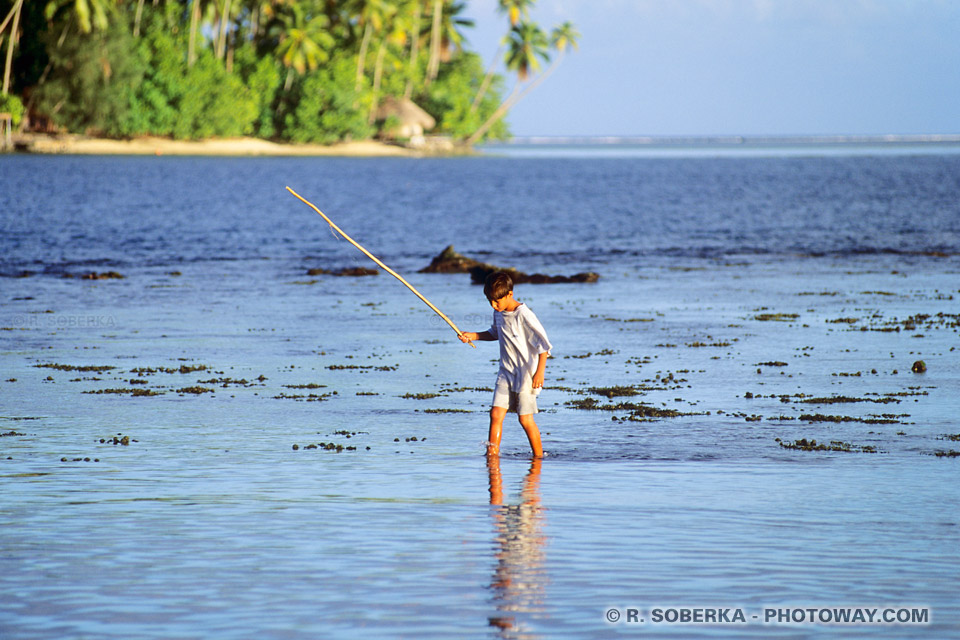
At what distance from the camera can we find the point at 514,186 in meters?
84.9

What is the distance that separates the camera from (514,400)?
394 inches

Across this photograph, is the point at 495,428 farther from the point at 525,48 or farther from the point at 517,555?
the point at 525,48

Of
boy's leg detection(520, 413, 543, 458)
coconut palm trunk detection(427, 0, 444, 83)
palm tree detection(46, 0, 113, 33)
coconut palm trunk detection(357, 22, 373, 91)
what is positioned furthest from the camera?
coconut palm trunk detection(427, 0, 444, 83)

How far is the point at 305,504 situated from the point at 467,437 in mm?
2805

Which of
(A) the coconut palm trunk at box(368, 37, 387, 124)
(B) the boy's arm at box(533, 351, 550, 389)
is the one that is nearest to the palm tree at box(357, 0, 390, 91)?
(A) the coconut palm trunk at box(368, 37, 387, 124)

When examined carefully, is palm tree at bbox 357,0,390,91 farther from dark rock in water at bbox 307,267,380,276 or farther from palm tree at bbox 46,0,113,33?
dark rock in water at bbox 307,267,380,276

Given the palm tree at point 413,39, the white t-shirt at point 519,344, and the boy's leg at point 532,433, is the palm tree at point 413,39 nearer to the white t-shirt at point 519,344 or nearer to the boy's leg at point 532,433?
the white t-shirt at point 519,344

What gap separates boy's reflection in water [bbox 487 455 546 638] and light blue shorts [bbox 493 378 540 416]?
66 centimetres

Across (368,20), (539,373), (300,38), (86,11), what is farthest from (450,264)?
(368,20)

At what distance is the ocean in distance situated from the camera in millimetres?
6297

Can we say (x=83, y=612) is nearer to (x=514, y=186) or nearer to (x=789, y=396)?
(x=789, y=396)

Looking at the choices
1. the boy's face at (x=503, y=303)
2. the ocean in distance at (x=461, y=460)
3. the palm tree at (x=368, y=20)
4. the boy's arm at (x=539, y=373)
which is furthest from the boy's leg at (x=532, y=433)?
the palm tree at (x=368, y=20)

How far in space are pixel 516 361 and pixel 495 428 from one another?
586 millimetres

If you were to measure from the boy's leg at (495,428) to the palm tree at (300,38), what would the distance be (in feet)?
345
